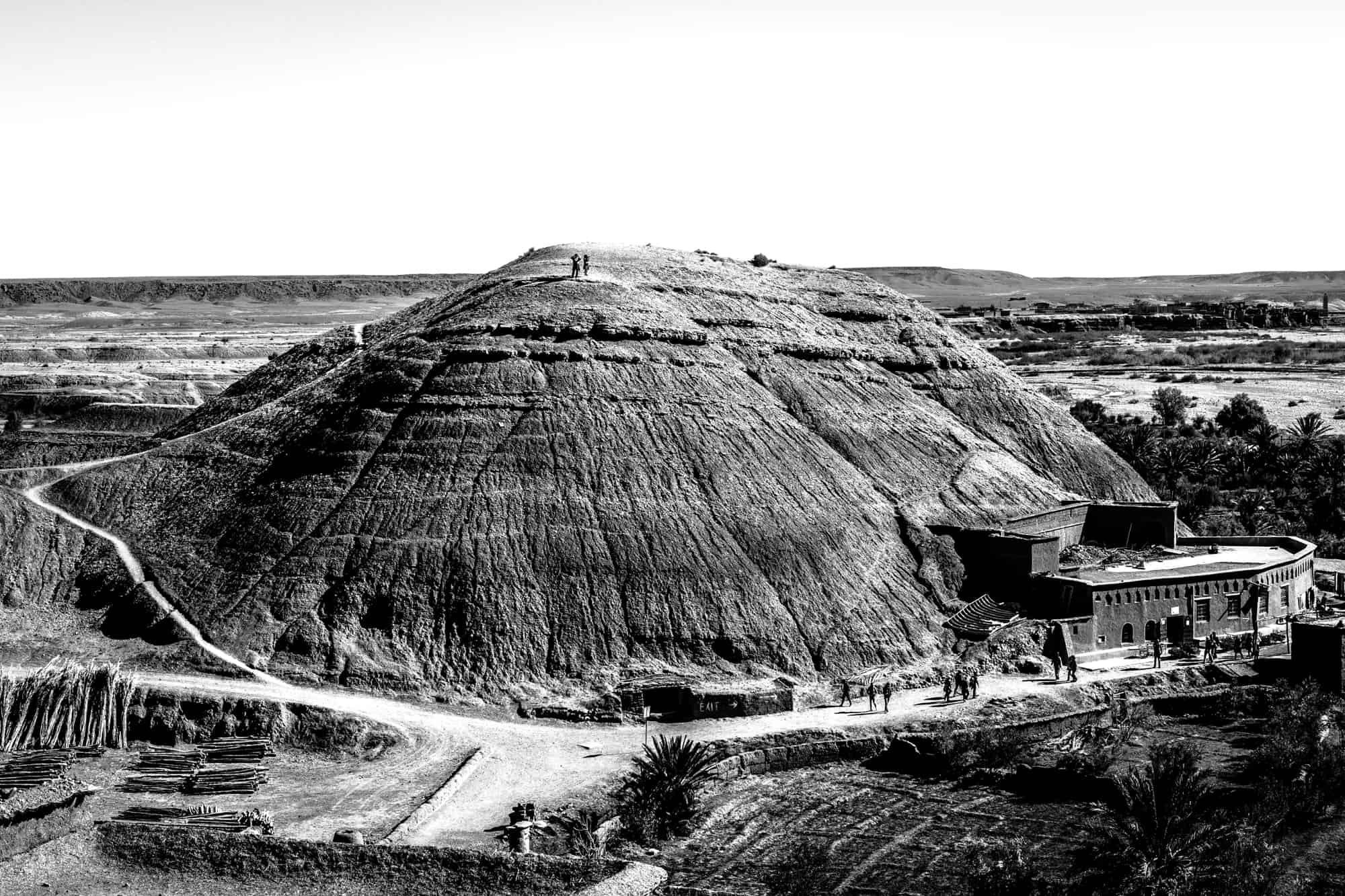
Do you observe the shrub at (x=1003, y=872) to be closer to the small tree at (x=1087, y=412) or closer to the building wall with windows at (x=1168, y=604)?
the building wall with windows at (x=1168, y=604)

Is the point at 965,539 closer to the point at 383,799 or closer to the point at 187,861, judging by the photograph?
the point at 383,799

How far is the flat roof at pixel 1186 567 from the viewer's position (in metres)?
52.2

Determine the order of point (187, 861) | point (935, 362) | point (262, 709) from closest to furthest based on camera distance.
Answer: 1. point (187, 861)
2. point (262, 709)
3. point (935, 362)

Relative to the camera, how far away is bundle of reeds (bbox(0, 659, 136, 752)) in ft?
138

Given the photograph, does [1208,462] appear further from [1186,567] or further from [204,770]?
[204,770]

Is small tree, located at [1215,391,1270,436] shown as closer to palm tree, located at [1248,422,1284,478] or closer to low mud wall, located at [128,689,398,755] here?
palm tree, located at [1248,422,1284,478]

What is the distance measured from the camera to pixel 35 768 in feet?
129

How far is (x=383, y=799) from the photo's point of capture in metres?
38.4

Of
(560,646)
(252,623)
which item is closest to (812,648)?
(560,646)

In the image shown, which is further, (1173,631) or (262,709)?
(1173,631)

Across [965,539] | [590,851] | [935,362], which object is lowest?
[590,851]

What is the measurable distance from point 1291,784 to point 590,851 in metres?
16.8

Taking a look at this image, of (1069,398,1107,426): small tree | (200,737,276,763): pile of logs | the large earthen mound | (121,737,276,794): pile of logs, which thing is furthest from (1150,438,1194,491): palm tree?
(121,737,276,794): pile of logs

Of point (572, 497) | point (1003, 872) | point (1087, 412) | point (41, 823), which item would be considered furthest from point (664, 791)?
point (1087, 412)
